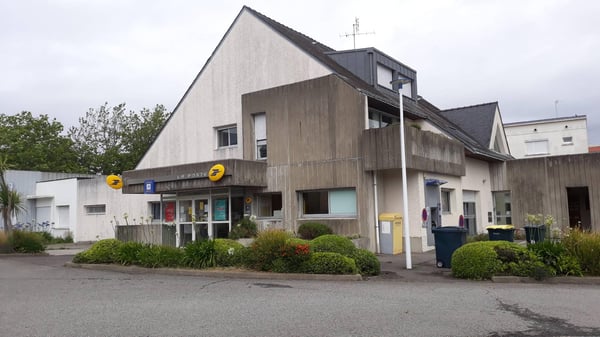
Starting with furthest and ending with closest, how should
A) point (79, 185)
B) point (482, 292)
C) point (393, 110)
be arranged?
point (79, 185), point (393, 110), point (482, 292)

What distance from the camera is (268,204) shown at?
70.4 feet

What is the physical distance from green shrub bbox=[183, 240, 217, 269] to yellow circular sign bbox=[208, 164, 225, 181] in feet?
18.1

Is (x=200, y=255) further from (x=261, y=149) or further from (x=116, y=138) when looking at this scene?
(x=116, y=138)

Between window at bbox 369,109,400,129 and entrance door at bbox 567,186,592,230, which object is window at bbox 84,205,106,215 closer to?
window at bbox 369,109,400,129

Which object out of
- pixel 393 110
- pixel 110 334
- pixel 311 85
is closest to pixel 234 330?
pixel 110 334

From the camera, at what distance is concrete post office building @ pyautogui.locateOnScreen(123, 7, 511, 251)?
61.6 ft

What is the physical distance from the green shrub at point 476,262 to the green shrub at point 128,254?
27.6ft

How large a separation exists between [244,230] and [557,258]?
1085cm

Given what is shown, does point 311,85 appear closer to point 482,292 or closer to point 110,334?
point 482,292

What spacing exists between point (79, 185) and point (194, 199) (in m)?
11.7

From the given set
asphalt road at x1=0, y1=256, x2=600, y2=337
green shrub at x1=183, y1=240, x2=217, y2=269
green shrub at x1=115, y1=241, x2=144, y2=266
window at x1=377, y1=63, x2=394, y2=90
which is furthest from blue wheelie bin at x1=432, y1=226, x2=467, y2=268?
window at x1=377, y1=63, x2=394, y2=90

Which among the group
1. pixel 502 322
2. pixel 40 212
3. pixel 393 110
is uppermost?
pixel 393 110

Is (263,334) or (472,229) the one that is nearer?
(263,334)

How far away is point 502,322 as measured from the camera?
7406mm
